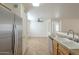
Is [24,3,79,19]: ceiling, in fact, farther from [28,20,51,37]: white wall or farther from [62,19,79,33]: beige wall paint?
[28,20,51,37]: white wall

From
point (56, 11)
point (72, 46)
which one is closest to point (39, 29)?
point (56, 11)

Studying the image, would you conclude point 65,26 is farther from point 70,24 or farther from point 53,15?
point 53,15

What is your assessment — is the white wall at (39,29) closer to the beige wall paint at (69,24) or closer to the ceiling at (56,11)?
the ceiling at (56,11)

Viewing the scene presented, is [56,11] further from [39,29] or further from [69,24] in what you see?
[39,29]

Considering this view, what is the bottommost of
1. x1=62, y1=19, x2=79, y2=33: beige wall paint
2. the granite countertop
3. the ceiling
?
the granite countertop

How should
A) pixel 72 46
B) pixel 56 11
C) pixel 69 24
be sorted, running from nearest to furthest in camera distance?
pixel 72 46 < pixel 56 11 < pixel 69 24

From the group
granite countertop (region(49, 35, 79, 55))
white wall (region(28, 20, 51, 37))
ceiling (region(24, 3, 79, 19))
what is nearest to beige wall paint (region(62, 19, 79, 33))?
ceiling (region(24, 3, 79, 19))

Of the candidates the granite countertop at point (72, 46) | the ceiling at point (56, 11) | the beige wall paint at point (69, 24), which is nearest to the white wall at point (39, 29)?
the ceiling at point (56, 11)

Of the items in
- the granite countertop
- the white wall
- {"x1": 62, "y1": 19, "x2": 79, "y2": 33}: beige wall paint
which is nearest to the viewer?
the granite countertop

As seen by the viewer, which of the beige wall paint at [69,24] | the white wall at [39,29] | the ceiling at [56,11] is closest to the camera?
the ceiling at [56,11]

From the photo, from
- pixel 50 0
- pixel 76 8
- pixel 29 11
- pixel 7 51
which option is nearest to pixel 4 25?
pixel 7 51

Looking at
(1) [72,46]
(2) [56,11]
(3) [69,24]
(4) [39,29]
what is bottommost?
(1) [72,46]

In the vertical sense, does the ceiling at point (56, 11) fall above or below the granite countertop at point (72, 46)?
above

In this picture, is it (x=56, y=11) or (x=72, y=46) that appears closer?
(x=72, y=46)
